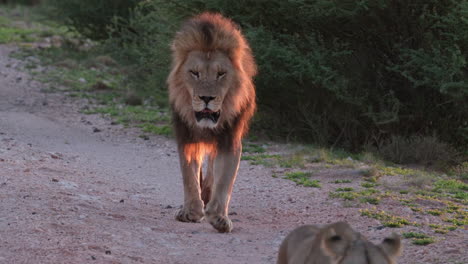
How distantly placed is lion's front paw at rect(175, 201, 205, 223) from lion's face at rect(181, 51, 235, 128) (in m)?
0.67

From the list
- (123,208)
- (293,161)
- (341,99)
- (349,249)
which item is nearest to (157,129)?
(341,99)

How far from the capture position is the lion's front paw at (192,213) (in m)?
6.75

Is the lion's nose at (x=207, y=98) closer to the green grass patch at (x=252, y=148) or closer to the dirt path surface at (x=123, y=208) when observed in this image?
the dirt path surface at (x=123, y=208)

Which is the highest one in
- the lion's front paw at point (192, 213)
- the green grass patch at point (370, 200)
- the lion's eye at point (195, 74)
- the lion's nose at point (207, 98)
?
the lion's eye at point (195, 74)

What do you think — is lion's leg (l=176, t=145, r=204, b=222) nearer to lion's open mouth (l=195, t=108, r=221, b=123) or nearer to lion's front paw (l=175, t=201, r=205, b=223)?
lion's front paw (l=175, t=201, r=205, b=223)

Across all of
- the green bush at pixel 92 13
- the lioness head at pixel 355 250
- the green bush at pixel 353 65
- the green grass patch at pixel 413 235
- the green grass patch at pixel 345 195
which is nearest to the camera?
the lioness head at pixel 355 250

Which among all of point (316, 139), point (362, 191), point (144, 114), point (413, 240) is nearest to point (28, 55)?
point (144, 114)

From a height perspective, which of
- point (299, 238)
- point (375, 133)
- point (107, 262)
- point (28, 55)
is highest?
point (299, 238)

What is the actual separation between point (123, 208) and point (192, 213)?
0.74 metres

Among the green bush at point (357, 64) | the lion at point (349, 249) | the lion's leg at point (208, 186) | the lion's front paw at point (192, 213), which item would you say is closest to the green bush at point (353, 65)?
the green bush at point (357, 64)

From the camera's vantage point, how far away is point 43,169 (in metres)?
8.45

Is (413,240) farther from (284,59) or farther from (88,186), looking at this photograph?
(284,59)

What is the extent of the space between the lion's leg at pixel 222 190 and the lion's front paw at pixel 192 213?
17 centimetres

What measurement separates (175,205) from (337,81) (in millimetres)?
3937
